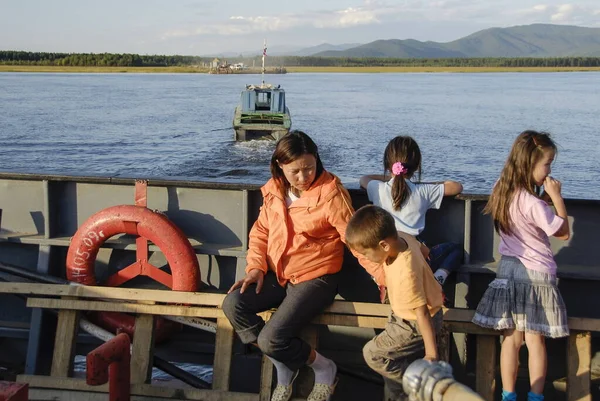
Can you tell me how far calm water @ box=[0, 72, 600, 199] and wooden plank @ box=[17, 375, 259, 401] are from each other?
9.00 meters

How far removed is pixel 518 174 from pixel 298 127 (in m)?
30.0

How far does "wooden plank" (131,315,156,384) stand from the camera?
463 centimetres

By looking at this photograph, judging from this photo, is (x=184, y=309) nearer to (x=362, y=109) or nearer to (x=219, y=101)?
(x=362, y=109)

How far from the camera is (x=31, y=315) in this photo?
532cm

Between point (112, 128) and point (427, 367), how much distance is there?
31129mm

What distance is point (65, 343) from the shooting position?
4.73 metres

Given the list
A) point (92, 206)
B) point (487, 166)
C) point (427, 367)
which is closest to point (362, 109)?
point (487, 166)

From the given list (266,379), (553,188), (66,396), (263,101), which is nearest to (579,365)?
(553,188)

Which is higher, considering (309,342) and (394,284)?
(394,284)

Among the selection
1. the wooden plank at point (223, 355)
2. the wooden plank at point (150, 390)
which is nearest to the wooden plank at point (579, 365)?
the wooden plank at point (150, 390)

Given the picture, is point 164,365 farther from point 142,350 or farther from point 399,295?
point 399,295

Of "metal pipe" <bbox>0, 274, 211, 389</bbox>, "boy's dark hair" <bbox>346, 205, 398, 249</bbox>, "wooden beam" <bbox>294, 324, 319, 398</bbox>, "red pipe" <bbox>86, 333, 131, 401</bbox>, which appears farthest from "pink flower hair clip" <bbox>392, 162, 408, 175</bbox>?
"metal pipe" <bbox>0, 274, 211, 389</bbox>

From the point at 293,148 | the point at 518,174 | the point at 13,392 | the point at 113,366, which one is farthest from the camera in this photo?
the point at 293,148

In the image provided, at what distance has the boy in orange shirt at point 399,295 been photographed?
3.52m
